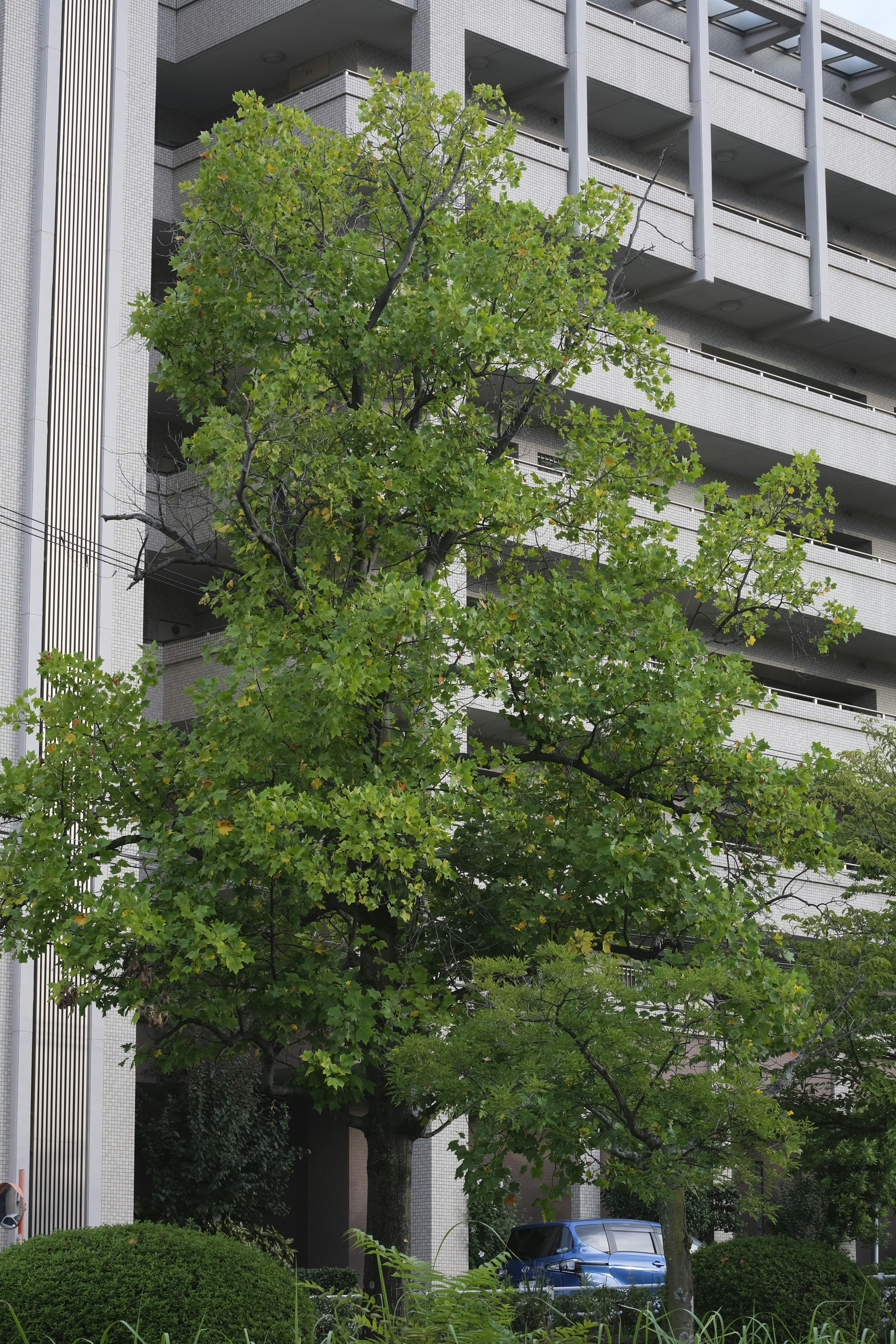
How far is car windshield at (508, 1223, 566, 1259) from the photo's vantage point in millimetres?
21859

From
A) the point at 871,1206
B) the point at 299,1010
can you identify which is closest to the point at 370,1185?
the point at 299,1010

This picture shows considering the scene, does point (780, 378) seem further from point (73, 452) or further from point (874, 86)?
point (73, 452)

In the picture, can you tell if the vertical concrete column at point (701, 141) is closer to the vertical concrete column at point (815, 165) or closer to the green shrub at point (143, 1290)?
the vertical concrete column at point (815, 165)

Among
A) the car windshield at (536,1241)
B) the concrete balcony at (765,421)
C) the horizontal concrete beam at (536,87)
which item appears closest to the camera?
the car windshield at (536,1241)

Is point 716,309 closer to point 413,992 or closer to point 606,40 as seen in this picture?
point 606,40

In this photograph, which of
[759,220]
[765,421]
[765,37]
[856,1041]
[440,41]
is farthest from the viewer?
[765,37]

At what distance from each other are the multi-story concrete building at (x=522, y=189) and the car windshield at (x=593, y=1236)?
3101 millimetres

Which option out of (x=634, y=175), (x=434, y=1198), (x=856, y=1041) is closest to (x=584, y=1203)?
(x=434, y=1198)

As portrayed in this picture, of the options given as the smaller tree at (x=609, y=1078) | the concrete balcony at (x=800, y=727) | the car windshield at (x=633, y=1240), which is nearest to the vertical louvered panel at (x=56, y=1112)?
the car windshield at (x=633, y=1240)

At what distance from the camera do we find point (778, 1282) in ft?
45.5

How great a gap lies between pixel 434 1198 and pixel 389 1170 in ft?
40.5

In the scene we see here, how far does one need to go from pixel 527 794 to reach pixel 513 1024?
3.44 meters

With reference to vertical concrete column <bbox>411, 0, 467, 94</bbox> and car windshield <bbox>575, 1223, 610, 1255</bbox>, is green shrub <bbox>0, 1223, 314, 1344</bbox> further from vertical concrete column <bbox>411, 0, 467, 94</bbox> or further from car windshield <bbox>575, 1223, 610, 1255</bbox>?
vertical concrete column <bbox>411, 0, 467, 94</bbox>

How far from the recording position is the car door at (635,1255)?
2136 cm
